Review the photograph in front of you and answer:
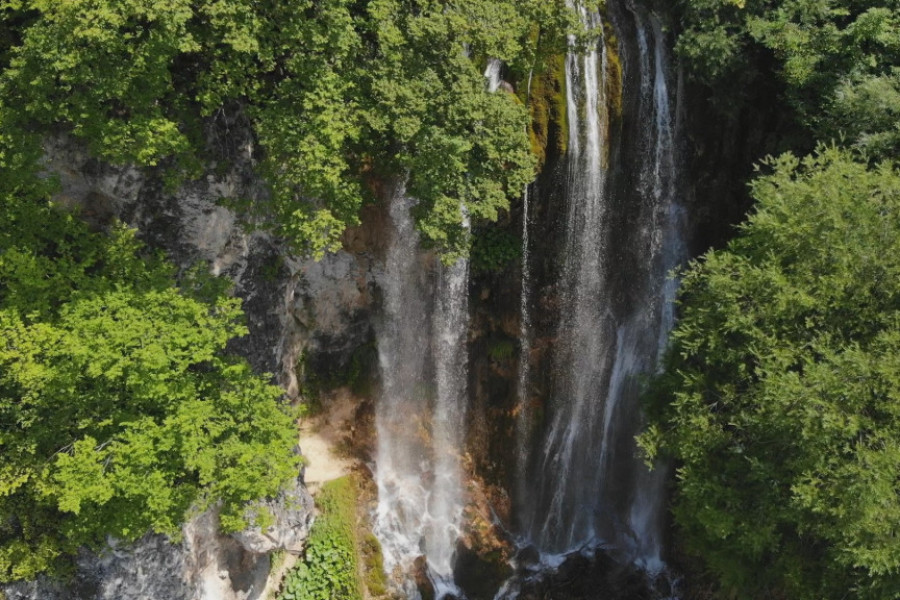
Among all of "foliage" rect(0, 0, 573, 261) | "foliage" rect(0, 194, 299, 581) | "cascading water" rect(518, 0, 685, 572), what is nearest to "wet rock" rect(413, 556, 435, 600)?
"cascading water" rect(518, 0, 685, 572)

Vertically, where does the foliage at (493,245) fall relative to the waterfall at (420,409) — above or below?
above

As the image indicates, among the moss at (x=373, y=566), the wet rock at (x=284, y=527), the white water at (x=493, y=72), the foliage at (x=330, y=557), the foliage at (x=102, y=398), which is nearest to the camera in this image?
the foliage at (x=102, y=398)

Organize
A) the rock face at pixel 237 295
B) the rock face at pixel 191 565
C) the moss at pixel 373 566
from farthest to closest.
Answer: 1. the moss at pixel 373 566
2. the rock face at pixel 191 565
3. the rock face at pixel 237 295

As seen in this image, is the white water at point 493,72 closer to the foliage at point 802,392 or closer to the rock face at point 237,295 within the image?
the rock face at point 237,295

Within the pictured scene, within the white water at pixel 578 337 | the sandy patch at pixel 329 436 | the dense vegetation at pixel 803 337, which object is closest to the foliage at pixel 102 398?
the sandy patch at pixel 329 436

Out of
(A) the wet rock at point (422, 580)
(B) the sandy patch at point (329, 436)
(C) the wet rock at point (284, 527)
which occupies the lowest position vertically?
(A) the wet rock at point (422, 580)

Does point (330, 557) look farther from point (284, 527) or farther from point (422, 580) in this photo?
point (422, 580)

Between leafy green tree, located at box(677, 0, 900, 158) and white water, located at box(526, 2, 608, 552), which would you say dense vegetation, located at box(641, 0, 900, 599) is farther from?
white water, located at box(526, 2, 608, 552)
